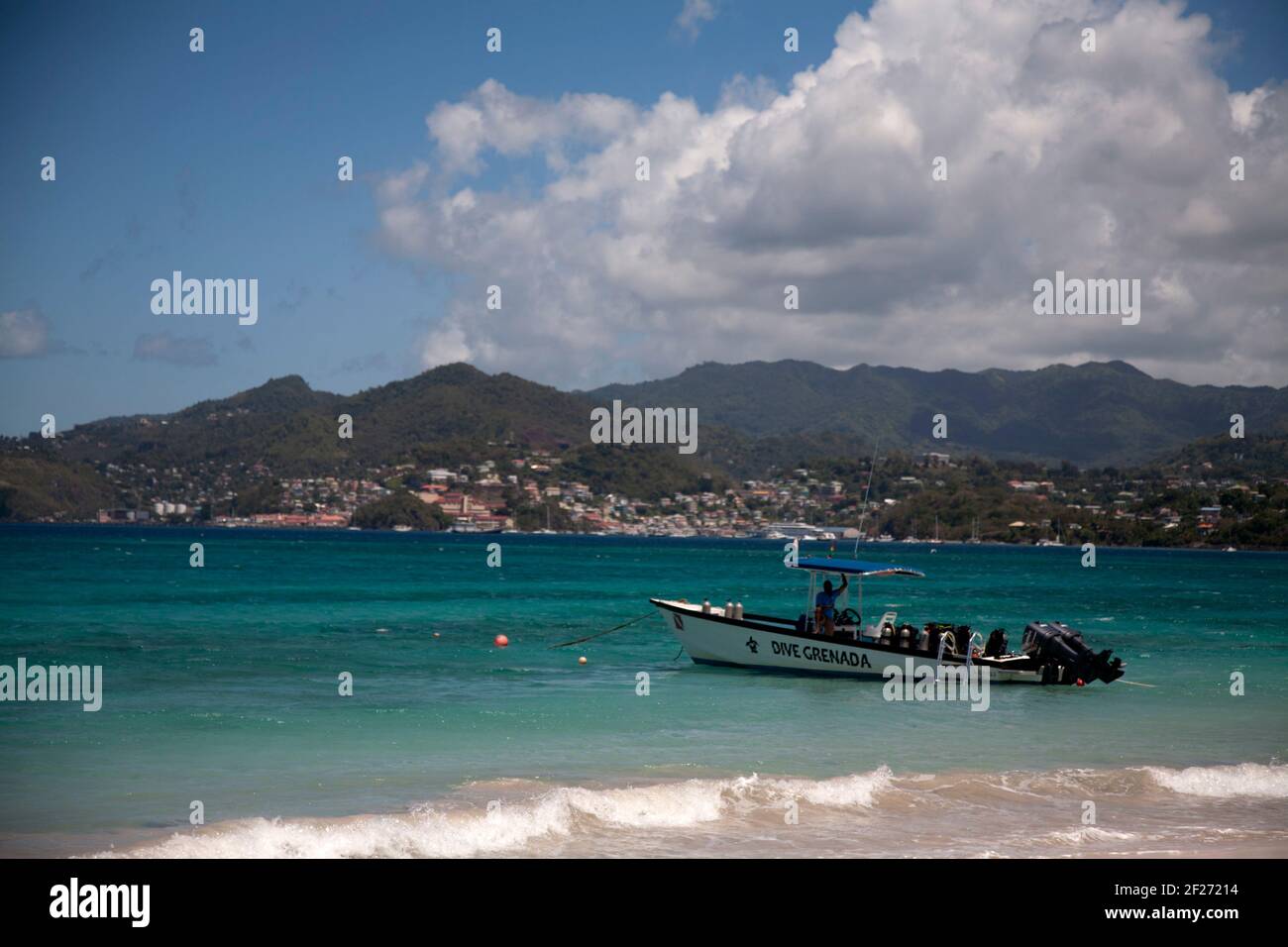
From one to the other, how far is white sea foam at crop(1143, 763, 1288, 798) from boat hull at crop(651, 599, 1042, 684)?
820cm

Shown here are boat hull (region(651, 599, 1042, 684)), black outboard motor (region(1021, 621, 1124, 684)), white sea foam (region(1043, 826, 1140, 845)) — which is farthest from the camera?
black outboard motor (region(1021, 621, 1124, 684))

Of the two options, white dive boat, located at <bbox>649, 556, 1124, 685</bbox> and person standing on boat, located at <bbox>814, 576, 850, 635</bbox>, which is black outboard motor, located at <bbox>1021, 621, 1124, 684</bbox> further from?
person standing on boat, located at <bbox>814, 576, 850, 635</bbox>

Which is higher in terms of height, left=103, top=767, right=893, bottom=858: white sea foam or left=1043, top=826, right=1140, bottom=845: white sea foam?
left=103, top=767, right=893, bottom=858: white sea foam

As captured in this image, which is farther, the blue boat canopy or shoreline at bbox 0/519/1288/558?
shoreline at bbox 0/519/1288/558

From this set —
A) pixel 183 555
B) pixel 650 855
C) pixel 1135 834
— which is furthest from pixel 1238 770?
pixel 183 555

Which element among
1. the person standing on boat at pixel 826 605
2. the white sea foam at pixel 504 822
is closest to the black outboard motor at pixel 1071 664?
the person standing on boat at pixel 826 605

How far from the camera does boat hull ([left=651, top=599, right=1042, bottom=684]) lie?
24453mm

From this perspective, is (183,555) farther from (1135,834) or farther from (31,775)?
(1135,834)

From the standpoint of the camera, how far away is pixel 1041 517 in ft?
592

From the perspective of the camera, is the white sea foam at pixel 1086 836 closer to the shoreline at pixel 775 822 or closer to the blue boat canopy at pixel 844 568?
the shoreline at pixel 775 822

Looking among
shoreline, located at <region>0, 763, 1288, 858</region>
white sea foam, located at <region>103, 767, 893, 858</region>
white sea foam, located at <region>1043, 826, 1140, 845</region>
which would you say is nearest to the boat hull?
shoreline, located at <region>0, 763, 1288, 858</region>

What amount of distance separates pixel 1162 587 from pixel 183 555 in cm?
6879
